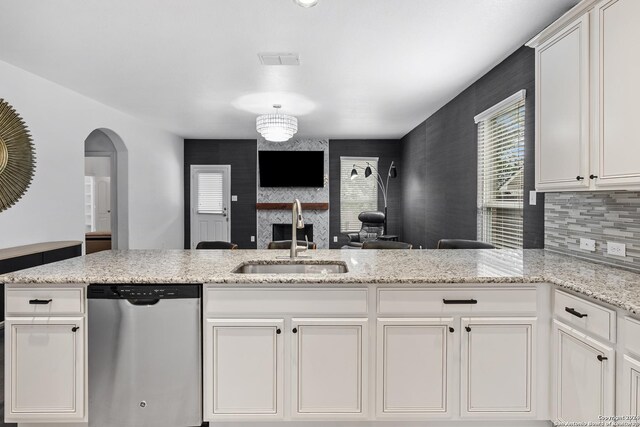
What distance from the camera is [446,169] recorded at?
4871mm

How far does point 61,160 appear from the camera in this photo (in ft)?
14.0

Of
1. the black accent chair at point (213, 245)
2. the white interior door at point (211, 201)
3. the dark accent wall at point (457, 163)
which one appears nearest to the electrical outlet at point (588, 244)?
the dark accent wall at point (457, 163)

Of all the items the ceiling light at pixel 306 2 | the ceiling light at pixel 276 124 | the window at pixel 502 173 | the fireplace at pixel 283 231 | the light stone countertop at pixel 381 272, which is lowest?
the fireplace at pixel 283 231

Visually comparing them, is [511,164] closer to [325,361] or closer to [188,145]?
[325,361]

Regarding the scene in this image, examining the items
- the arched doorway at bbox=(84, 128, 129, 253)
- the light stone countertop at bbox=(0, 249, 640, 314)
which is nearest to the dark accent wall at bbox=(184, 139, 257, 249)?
the arched doorway at bbox=(84, 128, 129, 253)

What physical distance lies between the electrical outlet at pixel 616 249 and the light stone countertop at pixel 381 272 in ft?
0.30

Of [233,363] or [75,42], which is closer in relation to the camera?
[233,363]

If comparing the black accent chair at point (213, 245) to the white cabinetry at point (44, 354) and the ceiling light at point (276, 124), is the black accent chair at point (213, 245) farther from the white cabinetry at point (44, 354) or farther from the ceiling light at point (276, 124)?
the ceiling light at point (276, 124)

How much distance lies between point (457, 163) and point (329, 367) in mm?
3390

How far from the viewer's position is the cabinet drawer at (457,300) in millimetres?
1804

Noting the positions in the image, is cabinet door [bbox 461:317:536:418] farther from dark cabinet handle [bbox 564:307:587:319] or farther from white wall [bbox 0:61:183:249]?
white wall [bbox 0:61:183:249]

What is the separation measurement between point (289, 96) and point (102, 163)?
6.22 m

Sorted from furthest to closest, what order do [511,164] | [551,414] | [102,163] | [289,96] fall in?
[102,163] < [289,96] < [511,164] < [551,414]

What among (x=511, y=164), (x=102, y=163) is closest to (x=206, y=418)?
(x=511, y=164)
